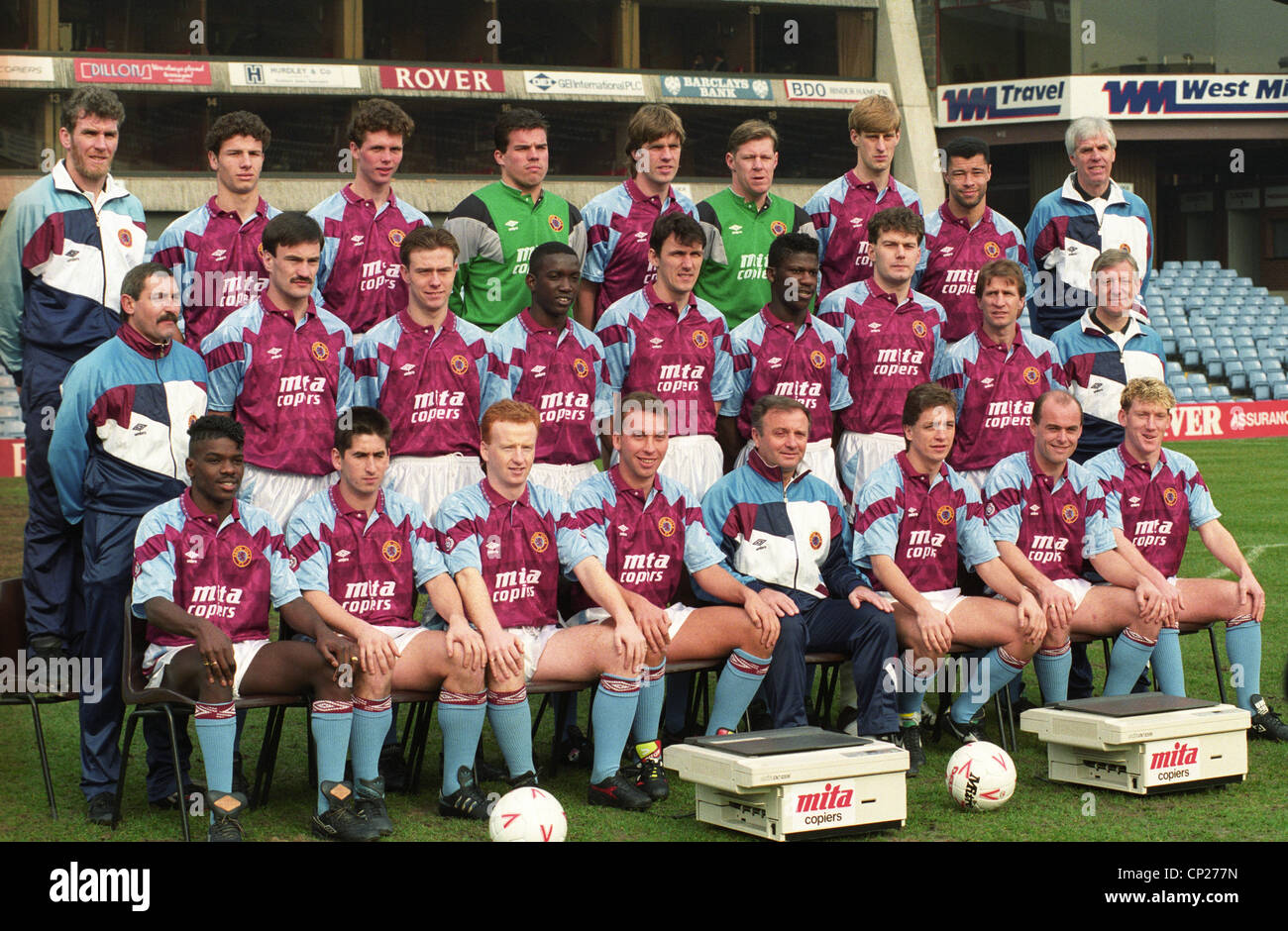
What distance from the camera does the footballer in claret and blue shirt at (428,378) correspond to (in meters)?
6.18

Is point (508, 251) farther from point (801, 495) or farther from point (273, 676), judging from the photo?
point (273, 676)

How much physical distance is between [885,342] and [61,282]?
3946 millimetres

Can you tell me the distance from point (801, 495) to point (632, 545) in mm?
881

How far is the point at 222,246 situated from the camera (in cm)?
660

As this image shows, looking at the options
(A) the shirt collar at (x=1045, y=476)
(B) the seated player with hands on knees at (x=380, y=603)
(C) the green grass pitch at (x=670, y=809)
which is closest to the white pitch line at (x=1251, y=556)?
(C) the green grass pitch at (x=670, y=809)

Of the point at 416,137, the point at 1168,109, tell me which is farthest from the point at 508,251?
the point at 1168,109

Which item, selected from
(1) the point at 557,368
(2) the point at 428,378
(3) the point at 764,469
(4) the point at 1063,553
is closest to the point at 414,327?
(2) the point at 428,378

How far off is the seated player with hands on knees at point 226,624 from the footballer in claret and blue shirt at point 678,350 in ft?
6.74

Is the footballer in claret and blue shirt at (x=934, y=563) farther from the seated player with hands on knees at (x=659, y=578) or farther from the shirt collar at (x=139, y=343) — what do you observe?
the shirt collar at (x=139, y=343)

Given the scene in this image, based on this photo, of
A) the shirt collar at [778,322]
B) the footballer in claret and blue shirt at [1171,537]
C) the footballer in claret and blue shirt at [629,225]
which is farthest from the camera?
the footballer in claret and blue shirt at [629,225]

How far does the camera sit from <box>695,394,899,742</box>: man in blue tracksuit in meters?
6.10

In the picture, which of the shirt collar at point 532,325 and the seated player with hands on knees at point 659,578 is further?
the shirt collar at point 532,325

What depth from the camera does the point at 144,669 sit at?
5320 mm

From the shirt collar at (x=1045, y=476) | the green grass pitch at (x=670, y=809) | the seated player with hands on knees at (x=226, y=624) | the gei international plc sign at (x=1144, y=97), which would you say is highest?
the gei international plc sign at (x=1144, y=97)
